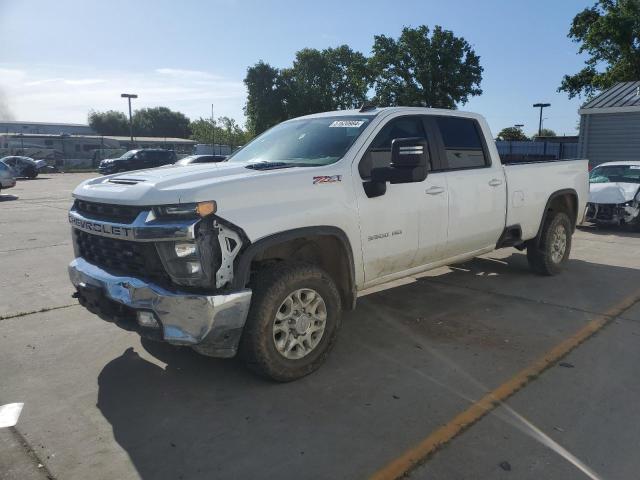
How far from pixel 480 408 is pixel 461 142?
293cm

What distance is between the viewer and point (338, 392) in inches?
147

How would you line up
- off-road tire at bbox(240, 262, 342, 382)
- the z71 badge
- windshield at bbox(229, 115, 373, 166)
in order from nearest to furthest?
off-road tire at bbox(240, 262, 342, 382) < the z71 badge < windshield at bbox(229, 115, 373, 166)

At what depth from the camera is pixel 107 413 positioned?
349 centimetres

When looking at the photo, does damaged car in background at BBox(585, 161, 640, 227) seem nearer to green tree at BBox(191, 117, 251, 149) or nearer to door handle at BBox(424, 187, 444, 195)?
door handle at BBox(424, 187, 444, 195)

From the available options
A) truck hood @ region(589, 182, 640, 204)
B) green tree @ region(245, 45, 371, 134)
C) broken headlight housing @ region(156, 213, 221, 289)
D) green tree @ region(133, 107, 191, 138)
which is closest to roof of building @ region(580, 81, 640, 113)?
truck hood @ region(589, 182, 640, 204)

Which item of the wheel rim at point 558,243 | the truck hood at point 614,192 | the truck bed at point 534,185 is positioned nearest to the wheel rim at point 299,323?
the truck bed at point 534,185

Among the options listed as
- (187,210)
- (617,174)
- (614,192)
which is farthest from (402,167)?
(617,174)

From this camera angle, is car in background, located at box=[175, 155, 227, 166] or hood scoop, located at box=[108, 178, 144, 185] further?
car in background, located at box=[175, 155, 227, 166]

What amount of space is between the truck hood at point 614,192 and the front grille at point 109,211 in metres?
10.4

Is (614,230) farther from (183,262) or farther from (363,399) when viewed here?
(183,262)

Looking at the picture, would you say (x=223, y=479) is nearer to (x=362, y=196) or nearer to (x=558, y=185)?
(x=362, y=196)

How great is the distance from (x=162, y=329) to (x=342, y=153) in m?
1.98

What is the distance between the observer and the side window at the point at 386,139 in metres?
4.39

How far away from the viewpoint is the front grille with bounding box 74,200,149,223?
3551 mm
